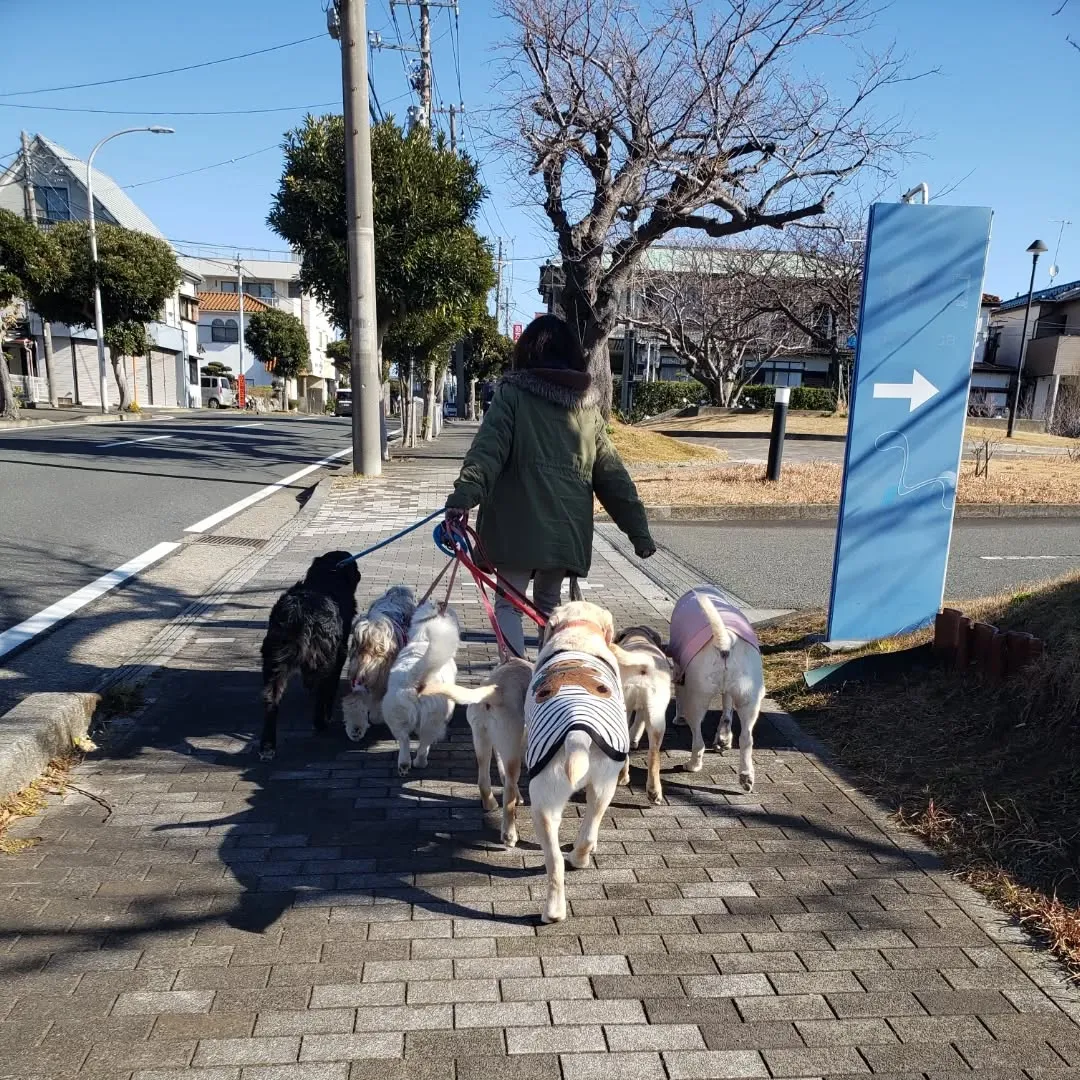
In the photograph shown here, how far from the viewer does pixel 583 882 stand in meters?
2.89

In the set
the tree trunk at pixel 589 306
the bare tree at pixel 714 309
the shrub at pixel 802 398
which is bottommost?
the shrub at pixel 802 398

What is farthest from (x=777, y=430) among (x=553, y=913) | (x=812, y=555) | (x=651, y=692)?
(x=553, y=913)

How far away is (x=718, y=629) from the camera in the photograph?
346 centimetres

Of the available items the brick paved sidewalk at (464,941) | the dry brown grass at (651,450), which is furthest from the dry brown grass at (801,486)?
the brick paved sidewalk at (464,941)

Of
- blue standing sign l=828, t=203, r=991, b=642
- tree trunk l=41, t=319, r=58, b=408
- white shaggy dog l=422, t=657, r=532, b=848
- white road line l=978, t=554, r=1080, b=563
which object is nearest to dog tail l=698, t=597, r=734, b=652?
white shaggy dog l=422, t=657, r=532, b=848

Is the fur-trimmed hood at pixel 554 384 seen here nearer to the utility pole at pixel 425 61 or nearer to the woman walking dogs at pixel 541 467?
the woman walking dogs at pixel 541 467

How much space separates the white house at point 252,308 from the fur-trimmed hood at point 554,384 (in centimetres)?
6184

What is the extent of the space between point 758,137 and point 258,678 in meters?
12.9

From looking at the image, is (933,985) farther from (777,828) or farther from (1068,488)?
(1068,488)

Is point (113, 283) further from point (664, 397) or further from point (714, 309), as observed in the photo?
point (664, 397)

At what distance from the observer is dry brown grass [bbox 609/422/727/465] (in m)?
15.9

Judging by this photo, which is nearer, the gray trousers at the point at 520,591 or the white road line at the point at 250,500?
the gray trousers at the point at 520,591

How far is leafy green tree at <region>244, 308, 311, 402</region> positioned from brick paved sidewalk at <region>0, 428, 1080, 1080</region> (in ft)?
187

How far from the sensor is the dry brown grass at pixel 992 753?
289 cm
